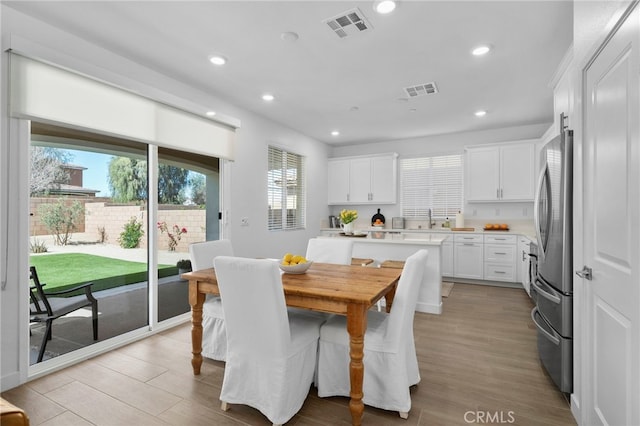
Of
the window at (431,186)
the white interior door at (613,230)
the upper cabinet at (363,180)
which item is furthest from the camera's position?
the upper cabinet at (363,180)

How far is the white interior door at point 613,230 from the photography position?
1.25m

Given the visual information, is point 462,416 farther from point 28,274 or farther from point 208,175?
point 208,175

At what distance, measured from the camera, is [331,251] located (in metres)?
3.10

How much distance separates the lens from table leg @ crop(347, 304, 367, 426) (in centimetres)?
178

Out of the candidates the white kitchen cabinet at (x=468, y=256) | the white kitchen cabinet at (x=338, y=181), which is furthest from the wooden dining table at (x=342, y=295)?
the white kitchen cabinet at (x=338, y=181)

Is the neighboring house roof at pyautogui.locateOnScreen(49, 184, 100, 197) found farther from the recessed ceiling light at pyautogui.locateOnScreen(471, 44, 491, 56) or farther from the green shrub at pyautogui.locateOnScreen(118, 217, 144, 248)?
the recessed ceiling light at pyautogui.locateOnScreen(471, 44, 491, 56)

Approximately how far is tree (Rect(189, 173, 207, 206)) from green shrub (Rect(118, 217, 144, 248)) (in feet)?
2.35

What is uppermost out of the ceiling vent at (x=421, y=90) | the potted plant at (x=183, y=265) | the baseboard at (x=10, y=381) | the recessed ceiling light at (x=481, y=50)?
the ceiling vent at (x=421, y=90)

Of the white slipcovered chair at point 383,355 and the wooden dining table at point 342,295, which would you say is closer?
the wooden dining table at point 342,295

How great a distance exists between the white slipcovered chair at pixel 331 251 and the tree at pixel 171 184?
1.66m

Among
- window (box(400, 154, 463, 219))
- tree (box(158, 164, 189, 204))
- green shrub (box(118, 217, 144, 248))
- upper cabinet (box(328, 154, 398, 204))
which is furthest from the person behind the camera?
upper cabinet (box(328, 154, 398, 204))

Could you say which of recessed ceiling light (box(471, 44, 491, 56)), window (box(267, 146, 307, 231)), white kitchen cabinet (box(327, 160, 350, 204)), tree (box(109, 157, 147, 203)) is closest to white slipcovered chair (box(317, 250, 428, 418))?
recessed ceiling light (box(471, 44, 491, 56))

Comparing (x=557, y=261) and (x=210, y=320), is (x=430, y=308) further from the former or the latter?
(x=210, y=320)

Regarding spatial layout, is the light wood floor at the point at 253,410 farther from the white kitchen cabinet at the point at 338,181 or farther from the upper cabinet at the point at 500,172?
the white kitchen cabinet at the point at 338,181
